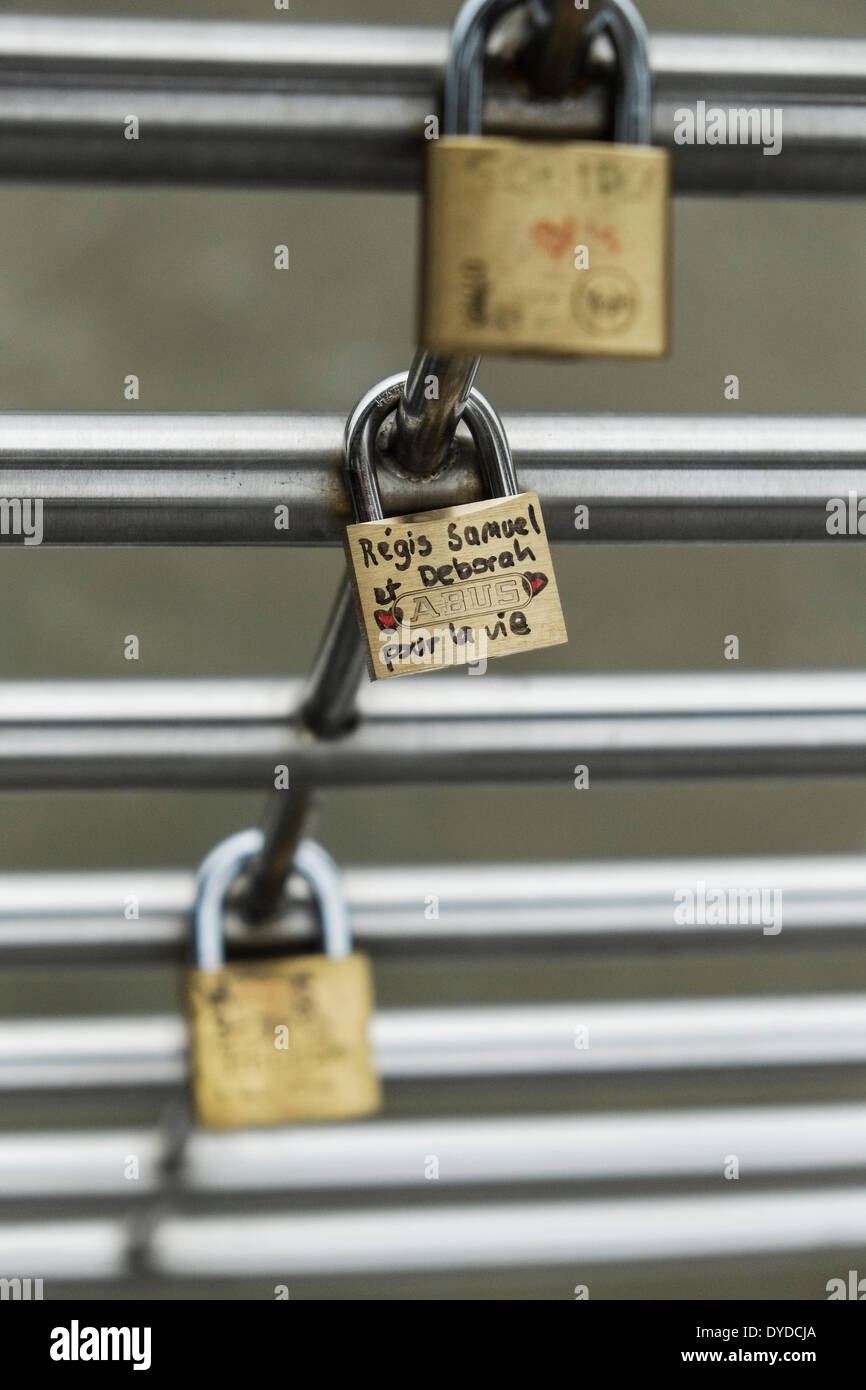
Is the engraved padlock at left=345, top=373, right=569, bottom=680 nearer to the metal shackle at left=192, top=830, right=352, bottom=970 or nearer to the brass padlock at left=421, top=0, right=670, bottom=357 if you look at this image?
the brass padlock at left=421, top=0, right=670, bottom=357

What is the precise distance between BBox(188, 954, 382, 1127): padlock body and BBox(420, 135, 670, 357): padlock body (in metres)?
0.52

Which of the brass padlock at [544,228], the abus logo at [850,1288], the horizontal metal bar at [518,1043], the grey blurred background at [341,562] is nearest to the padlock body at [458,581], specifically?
the brass padlock at [544,228]

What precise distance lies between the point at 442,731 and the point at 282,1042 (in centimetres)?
24

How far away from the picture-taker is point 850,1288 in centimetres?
175

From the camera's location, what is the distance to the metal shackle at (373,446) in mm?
486

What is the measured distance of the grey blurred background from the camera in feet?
6.09

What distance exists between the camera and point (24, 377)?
1.89 m

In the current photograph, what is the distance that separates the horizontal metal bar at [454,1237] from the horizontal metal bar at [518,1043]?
0.19m

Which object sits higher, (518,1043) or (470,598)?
(470,598)

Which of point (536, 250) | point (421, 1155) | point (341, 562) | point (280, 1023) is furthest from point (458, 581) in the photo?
point (341, 562)

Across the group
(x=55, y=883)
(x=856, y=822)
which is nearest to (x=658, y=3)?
(x=856, y=822)
